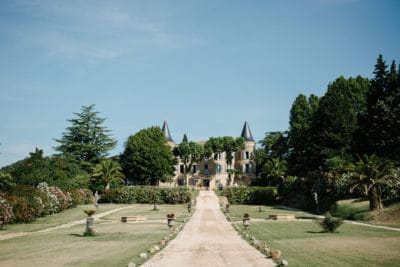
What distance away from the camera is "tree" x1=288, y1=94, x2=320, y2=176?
2520 inches

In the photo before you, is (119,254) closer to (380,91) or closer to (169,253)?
(169,253)

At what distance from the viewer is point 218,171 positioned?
291ft

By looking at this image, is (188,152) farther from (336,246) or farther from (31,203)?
(336,246)

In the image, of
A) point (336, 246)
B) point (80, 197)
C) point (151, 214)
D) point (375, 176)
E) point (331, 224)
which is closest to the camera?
point (336, 246)

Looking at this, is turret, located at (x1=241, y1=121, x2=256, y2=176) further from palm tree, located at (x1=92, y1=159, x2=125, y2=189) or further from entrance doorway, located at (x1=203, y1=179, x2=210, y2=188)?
palm tree, located at (x1=92, y1=159, x2=125, y2=189)

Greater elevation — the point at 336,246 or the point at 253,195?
the point at 253,195

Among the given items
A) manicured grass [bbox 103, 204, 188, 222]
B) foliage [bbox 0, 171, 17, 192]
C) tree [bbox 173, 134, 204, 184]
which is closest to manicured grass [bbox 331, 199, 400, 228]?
manicured grass [bbox 103, 204, 188, 222]

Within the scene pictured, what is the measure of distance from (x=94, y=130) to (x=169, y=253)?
65.1 metres

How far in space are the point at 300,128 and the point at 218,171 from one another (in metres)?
27.9

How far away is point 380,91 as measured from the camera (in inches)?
1734

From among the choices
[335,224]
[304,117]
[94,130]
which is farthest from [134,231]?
[94,130]

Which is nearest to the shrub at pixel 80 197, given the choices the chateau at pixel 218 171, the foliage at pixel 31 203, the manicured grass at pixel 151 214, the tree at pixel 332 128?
the foliage at pixel 31 203

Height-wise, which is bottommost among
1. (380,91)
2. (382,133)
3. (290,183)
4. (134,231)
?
(134,231)

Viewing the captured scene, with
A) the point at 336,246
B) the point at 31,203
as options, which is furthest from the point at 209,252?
the point at 31,203
